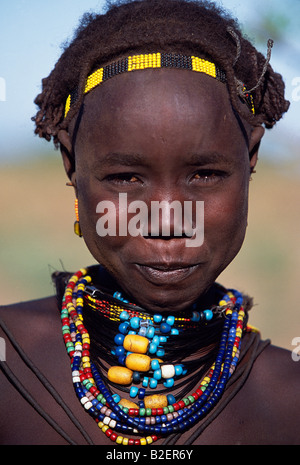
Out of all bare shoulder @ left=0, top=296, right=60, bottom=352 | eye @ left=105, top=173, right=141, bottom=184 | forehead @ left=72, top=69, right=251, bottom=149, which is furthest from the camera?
bare shoulder @ left=0, top=296, right=60, bottom=352

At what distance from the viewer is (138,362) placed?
2.31 metres

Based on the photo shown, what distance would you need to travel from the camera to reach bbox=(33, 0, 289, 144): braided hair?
7.27 feet

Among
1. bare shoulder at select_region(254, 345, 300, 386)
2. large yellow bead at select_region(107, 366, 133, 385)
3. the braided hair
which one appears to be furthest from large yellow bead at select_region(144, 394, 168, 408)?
the braided hair

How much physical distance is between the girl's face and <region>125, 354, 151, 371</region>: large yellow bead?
0.21 metres

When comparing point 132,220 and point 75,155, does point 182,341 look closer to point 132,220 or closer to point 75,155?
point 132,220

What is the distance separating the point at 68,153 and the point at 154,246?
25.7 inches

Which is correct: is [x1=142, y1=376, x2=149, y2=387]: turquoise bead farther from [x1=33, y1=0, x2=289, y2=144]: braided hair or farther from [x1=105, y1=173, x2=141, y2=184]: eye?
[x1=33, y1=0, x2=289, y2=144]: braided hair

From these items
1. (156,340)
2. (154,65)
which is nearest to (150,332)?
(156,340)

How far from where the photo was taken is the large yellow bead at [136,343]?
233 cm

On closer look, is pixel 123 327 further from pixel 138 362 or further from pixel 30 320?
pixel 30 320

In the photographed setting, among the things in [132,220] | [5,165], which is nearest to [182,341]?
[132,220]

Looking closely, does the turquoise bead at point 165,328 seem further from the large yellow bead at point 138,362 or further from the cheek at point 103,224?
the cheek at point 103,224

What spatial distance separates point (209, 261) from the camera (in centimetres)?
225
